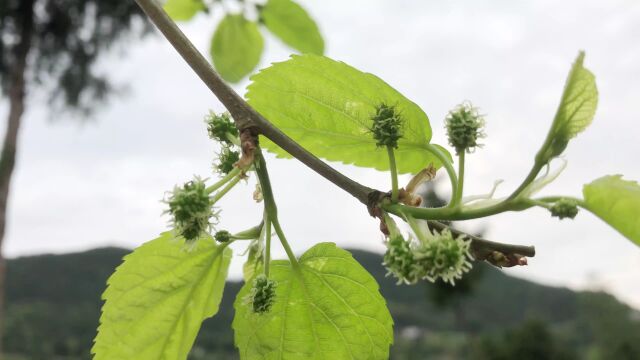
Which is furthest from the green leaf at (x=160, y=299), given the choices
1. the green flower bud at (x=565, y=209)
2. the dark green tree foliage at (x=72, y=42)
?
the dark green tree foliage at (x=72, y=42)

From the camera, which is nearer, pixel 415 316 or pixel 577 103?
pixel 577 103

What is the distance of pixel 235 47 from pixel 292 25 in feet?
0.57

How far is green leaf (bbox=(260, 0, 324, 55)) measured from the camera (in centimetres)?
121

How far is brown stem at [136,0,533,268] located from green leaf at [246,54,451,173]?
0.23 ft

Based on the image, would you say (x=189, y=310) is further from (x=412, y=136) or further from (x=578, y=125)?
(x=578, y=125)

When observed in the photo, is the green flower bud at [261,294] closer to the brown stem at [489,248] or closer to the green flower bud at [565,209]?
the brown stem at [489,248]

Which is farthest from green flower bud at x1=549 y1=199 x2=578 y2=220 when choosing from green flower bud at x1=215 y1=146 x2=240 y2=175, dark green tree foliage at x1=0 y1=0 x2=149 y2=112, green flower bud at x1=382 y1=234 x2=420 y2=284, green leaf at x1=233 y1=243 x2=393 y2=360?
dark green tree foliage at x1=0 y1=0 x2=149 y2=112

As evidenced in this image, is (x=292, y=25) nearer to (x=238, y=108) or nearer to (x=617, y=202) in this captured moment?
Result: (x=238, y=108)

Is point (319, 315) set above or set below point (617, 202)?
below

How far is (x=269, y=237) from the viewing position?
0.68 metres

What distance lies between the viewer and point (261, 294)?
26.4 inches

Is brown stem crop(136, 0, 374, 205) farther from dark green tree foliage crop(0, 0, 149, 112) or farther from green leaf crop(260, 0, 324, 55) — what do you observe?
dark green tree foliage crop(0, 0, 149, 112)

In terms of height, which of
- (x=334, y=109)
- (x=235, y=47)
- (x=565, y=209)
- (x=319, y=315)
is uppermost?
(x=235, y=47)

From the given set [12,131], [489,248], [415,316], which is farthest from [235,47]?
[415,316]
